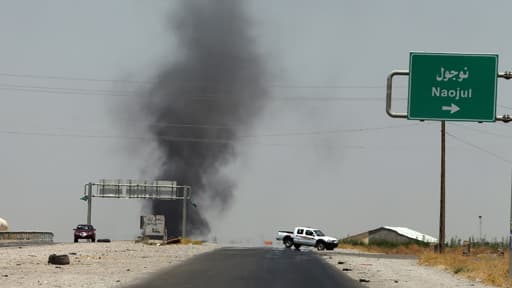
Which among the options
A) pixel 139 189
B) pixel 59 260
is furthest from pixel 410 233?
pixel 59 260

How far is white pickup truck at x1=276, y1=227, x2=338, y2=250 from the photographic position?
73.5 m

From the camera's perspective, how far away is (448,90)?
78.7ft

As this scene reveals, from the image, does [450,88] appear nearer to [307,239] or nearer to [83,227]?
[307,239]

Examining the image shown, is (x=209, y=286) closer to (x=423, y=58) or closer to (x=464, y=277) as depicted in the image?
(x=423, y=58)

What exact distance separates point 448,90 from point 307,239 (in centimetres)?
5193

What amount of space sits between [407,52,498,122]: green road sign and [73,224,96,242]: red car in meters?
58.2

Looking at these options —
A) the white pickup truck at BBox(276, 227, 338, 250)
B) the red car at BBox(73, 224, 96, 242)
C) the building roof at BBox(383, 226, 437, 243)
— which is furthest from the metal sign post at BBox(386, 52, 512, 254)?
the building roof at BBox(383, 226, 437, 243)

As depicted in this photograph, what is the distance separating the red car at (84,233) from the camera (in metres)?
78.2

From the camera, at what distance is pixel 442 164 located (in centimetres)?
5759

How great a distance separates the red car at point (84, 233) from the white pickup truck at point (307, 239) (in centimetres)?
1625

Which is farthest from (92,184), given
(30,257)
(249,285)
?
(249,285)

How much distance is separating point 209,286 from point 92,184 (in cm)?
7386

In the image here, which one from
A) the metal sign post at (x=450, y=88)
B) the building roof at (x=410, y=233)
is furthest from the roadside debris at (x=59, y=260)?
the building roof at (x=410, y=233)

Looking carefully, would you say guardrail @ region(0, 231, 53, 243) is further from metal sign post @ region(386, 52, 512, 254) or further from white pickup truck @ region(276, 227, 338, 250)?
metal sign post @ region(386, 52, 512, 254)
